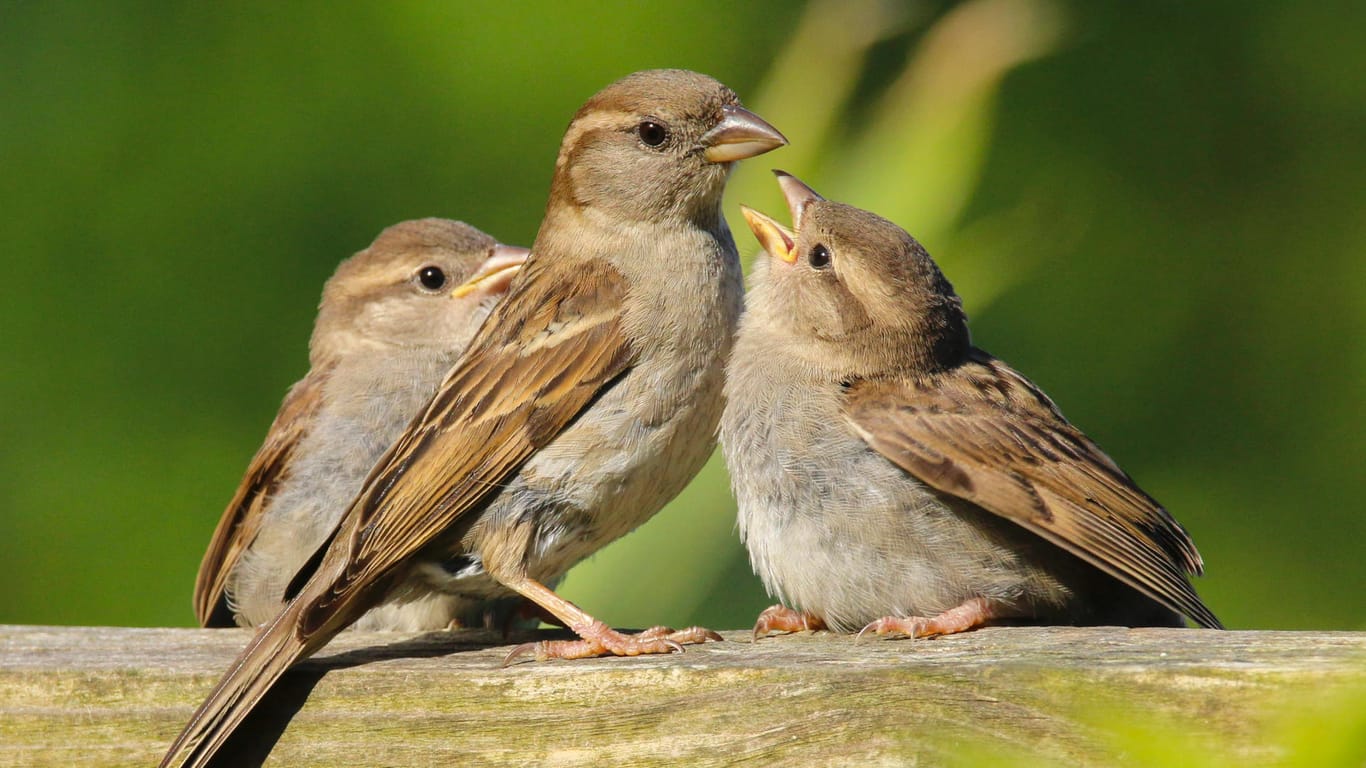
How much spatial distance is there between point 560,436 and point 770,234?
0.60 meters

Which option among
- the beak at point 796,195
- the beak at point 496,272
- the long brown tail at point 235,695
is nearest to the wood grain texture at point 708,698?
the long brown tail at point 235,695

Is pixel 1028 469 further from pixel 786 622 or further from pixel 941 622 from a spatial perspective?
pixel 786 622

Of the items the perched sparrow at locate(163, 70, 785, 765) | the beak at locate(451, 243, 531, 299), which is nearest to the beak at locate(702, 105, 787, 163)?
the perched sparrow at locate(163, 70, 785, 765)

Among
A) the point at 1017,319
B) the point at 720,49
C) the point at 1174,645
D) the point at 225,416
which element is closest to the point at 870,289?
the point at 1017,319

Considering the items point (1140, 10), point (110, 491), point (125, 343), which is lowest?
point (110, 491)

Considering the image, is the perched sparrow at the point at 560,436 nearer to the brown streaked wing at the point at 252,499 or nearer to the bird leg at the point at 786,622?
the bird leg at the point at 786,622

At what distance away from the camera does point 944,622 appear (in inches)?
92.5

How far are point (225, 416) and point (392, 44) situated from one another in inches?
36.3

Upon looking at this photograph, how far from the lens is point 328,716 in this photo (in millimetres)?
2084

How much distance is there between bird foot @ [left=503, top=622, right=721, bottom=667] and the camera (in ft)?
7.45

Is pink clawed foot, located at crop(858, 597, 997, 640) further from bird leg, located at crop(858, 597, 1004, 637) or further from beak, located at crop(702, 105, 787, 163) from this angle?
beak, located at crop(702, 105, 787, 163)

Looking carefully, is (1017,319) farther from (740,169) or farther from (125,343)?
(125,343)

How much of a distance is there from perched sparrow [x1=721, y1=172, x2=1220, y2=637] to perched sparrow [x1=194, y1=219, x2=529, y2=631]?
3.62ft

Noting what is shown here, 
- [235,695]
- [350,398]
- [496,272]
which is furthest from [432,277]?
[235,695]
